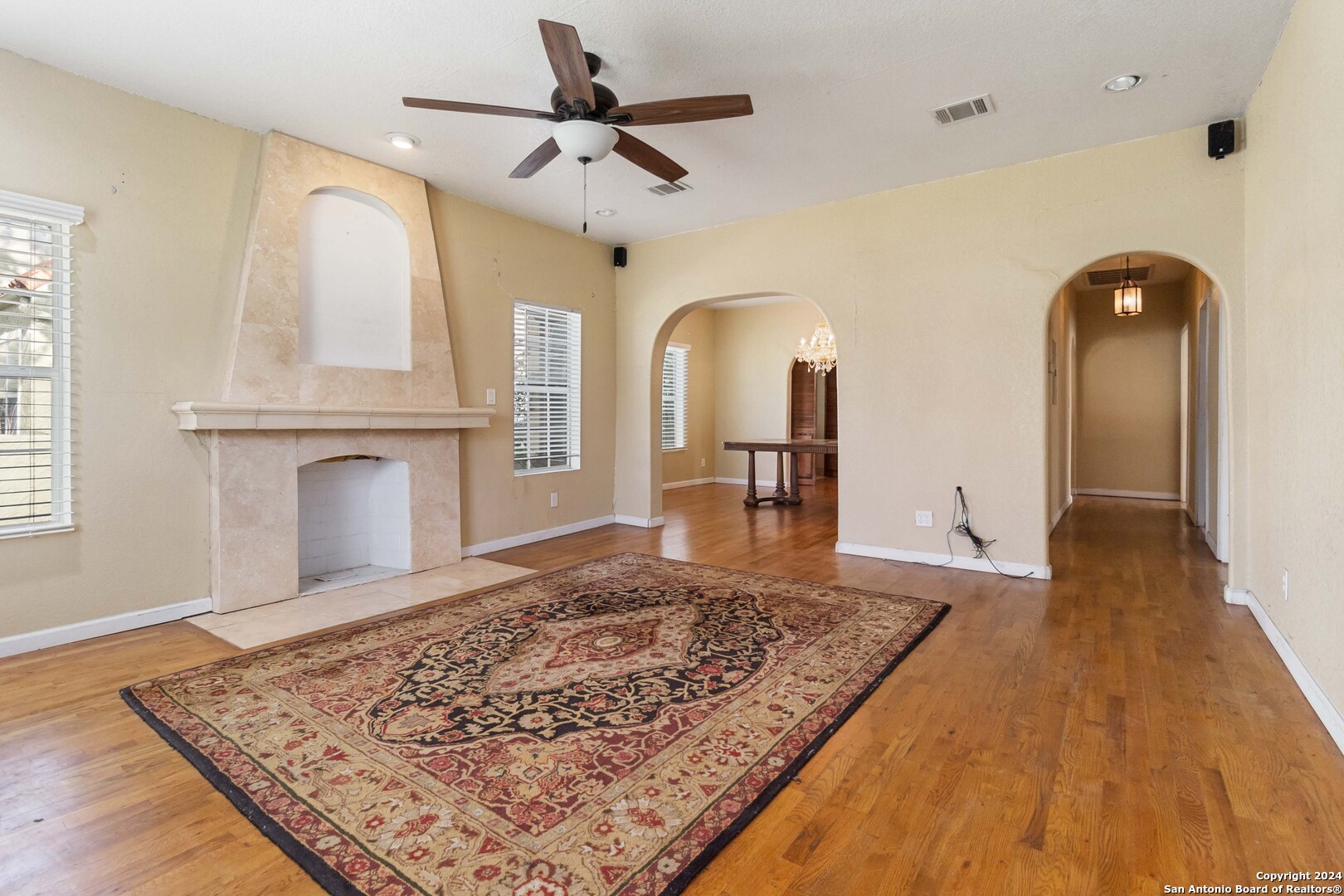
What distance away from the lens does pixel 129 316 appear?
330cm

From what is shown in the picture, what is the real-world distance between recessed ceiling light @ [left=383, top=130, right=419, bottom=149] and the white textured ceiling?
2.5 inches

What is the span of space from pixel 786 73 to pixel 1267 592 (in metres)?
3.48

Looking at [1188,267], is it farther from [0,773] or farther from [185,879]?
[0,773]

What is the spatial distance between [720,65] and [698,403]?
708 cm

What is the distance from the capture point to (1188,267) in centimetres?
684

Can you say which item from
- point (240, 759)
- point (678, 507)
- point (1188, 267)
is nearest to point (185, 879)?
point (240, 759)

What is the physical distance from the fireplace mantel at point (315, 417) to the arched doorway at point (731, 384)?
495 cm

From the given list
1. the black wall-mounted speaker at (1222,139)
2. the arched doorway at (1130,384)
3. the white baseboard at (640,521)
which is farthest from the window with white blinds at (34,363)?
the arched doorway at (1130,384)

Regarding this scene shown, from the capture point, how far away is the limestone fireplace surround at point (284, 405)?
11.7 ft

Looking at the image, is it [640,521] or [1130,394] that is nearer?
[640,521]

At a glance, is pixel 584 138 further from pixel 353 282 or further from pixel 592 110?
pixel 353 282

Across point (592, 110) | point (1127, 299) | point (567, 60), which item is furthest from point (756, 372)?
point (567, 60)

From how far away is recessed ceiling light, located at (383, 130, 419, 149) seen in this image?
3807 mm

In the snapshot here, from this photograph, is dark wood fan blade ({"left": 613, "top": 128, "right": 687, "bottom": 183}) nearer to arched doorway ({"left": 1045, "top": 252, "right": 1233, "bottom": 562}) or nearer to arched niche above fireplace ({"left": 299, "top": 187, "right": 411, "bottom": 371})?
arched niche above fireplace ({"left": 299, "top": 187, "right": 411, "bottom": 371})
